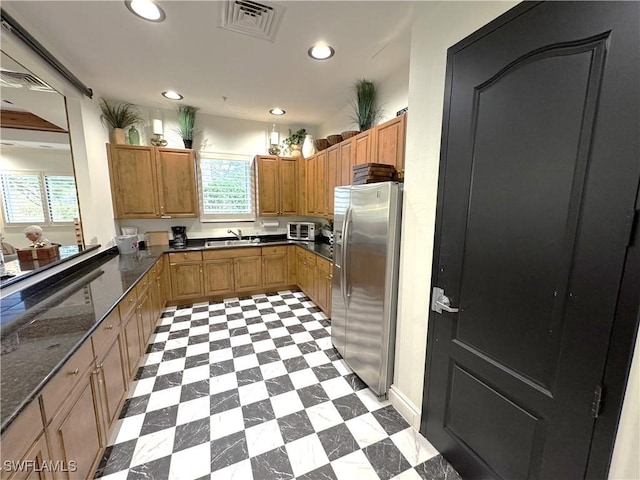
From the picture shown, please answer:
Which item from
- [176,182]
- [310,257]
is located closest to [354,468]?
[310,257]

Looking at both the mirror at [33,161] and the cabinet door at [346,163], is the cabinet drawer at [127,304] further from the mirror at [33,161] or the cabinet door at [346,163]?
the cabinet door at [346,163]

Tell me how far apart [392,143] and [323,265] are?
169 cm

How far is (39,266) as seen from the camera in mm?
1991

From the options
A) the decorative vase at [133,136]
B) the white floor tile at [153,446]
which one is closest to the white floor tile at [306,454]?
the white floor tile at [153,446]

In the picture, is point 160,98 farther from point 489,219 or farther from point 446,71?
point 489,219

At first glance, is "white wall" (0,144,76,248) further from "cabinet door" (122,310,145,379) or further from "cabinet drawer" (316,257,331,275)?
"cabinet drawer" (316,257,331,275)

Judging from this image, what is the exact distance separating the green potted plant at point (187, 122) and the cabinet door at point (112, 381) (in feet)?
9.87

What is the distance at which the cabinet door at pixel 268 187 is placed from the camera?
4184 millimetres

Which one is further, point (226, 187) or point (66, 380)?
point (226, 187)

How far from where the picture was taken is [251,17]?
1820 mm

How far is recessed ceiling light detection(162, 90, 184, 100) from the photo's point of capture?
3174 millimetres

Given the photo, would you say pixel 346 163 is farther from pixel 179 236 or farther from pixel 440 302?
pixel 179 236

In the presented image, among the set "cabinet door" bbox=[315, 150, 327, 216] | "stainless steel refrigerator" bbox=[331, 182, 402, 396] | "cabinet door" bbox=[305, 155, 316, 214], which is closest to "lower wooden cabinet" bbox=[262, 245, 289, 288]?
"cabinet door" bbox=[305, 155, 316, 214]

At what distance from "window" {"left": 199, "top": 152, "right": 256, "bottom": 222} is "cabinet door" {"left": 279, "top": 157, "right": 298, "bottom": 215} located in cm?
55
